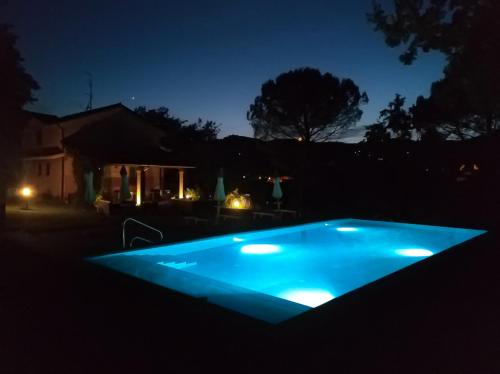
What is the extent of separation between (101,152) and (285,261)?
557 inches

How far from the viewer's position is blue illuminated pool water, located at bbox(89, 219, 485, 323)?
6.04 meters

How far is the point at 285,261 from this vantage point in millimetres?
11758

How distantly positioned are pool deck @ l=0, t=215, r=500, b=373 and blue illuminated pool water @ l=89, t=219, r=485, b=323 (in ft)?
2.28

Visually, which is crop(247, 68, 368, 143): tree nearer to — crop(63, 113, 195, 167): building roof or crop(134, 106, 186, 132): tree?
crop(63, 113, 195, 167): building roof

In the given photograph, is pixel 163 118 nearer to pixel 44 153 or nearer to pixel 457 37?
pixel 44 153

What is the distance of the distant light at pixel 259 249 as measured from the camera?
11906 millimetres

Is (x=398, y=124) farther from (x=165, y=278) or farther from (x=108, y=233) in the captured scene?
(x=165, y=278)

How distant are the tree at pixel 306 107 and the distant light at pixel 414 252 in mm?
13747

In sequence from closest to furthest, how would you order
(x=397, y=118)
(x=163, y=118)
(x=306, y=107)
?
1. (x=306, y=107)
2. (x=397, y=118)
3. (x=163, y=118)

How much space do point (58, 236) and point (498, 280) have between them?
36.1 ft

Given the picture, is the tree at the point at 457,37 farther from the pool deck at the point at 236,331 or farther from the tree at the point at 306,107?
the tree at the point at 306,107

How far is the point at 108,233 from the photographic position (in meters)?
12.1

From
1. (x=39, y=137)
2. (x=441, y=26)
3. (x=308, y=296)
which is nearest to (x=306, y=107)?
(x=441, y=26)

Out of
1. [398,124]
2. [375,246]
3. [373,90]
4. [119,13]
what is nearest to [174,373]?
[375,246]
